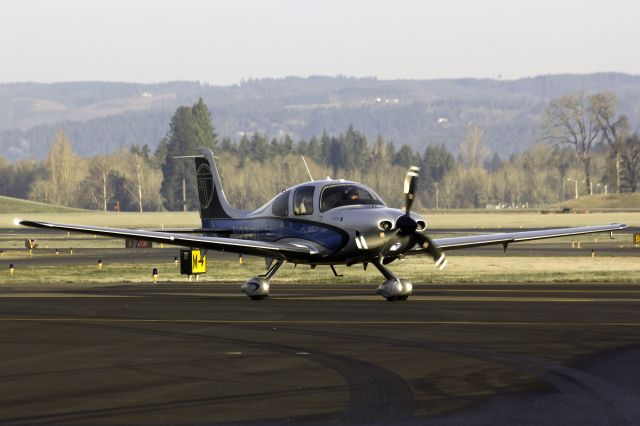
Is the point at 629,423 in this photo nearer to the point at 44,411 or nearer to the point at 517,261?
the point at 44,411

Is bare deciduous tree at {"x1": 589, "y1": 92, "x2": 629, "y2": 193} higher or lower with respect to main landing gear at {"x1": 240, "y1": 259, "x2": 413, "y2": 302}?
higher

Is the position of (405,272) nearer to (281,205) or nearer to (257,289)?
(281,205)

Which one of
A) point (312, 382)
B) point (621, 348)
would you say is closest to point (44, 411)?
point (312, 382)

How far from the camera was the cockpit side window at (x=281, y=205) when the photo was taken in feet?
104

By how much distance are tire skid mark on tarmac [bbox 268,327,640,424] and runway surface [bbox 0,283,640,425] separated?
3 centimetres

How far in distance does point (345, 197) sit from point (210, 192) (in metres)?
7.76

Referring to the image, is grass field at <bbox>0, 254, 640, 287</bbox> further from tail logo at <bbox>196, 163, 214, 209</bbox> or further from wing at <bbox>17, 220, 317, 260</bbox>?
wing at <bbox>17, 220, 317, 260</bbox>

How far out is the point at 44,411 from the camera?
13.6 m

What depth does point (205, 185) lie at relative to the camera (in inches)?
1474

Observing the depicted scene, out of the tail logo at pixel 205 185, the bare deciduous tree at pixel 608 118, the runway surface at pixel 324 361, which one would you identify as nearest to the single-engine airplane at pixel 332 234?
the runway surface at pixel 324 361

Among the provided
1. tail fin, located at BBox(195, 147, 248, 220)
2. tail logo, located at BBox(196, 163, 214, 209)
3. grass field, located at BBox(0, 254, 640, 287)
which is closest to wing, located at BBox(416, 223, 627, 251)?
grass field, located at BBox(0, 254, 640, 287)

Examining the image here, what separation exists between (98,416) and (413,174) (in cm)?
1593

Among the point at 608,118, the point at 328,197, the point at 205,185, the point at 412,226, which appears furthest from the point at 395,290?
the point at 608,118

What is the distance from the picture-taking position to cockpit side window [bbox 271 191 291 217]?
Answer: 3173 centimetres
